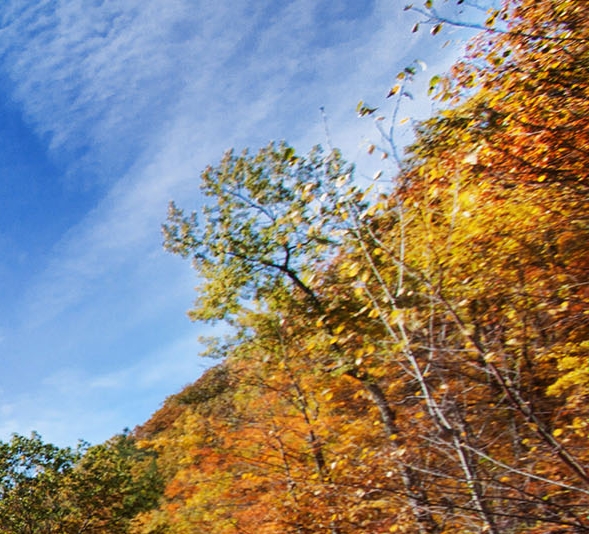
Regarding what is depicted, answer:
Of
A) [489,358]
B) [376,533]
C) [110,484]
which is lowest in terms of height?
[376,533]

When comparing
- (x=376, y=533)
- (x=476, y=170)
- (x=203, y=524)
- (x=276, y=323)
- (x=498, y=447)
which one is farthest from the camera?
(x=203, y=524)

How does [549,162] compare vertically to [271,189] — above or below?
below

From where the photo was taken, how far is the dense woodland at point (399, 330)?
3770 mm

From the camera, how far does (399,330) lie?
15.7 ft

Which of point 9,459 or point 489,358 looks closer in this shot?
point 489,358

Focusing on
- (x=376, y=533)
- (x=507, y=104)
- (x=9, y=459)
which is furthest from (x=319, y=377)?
(x=9, y=459)

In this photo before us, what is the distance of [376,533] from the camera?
684 centimetres

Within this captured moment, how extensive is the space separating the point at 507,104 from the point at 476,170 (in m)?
1.05

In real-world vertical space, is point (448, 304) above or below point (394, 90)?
below

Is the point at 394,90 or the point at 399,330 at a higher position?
the point at 394,90

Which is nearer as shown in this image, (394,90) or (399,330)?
(394,90)

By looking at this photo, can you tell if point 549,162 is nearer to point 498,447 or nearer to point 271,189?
point 498,447

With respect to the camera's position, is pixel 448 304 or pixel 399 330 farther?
pixel 399 330

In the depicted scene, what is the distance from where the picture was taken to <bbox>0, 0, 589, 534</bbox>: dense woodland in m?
3.77
